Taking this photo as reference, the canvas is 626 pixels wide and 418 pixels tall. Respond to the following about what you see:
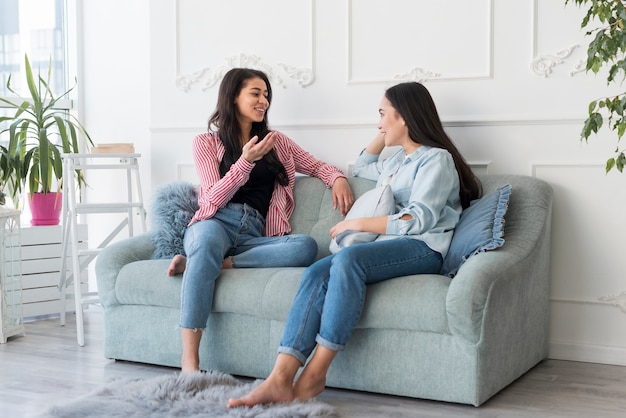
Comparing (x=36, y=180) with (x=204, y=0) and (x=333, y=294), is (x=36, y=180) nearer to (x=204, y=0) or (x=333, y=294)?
(x=204, y=0)

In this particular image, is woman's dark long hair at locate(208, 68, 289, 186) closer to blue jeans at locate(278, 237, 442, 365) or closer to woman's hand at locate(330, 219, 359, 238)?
woman's hand at locate(330, 219, 359, 238)

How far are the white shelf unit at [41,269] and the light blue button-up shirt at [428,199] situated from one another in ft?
7.06

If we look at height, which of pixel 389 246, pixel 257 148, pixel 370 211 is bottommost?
pixel 389 246

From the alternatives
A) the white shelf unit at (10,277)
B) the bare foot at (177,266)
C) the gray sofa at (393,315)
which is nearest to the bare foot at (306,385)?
the gray sofa at (393,315)

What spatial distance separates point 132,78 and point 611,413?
10.6 feet

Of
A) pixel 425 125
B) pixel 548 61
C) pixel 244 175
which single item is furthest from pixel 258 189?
pixel 548 61

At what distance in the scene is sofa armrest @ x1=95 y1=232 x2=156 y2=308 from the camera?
11.4 feet

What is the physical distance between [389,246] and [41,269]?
94.4 inches

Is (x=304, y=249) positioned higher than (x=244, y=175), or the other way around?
(x=244, y=175)

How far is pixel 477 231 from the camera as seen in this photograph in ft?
9.81

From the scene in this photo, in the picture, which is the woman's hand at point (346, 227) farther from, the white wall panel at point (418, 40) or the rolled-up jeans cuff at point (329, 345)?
the white wall panel at point (418, 40)

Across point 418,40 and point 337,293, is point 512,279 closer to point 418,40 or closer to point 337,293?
point 337,293

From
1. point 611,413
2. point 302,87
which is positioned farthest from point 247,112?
point 611,413

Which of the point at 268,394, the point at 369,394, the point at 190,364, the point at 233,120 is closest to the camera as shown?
the point at 268,394
